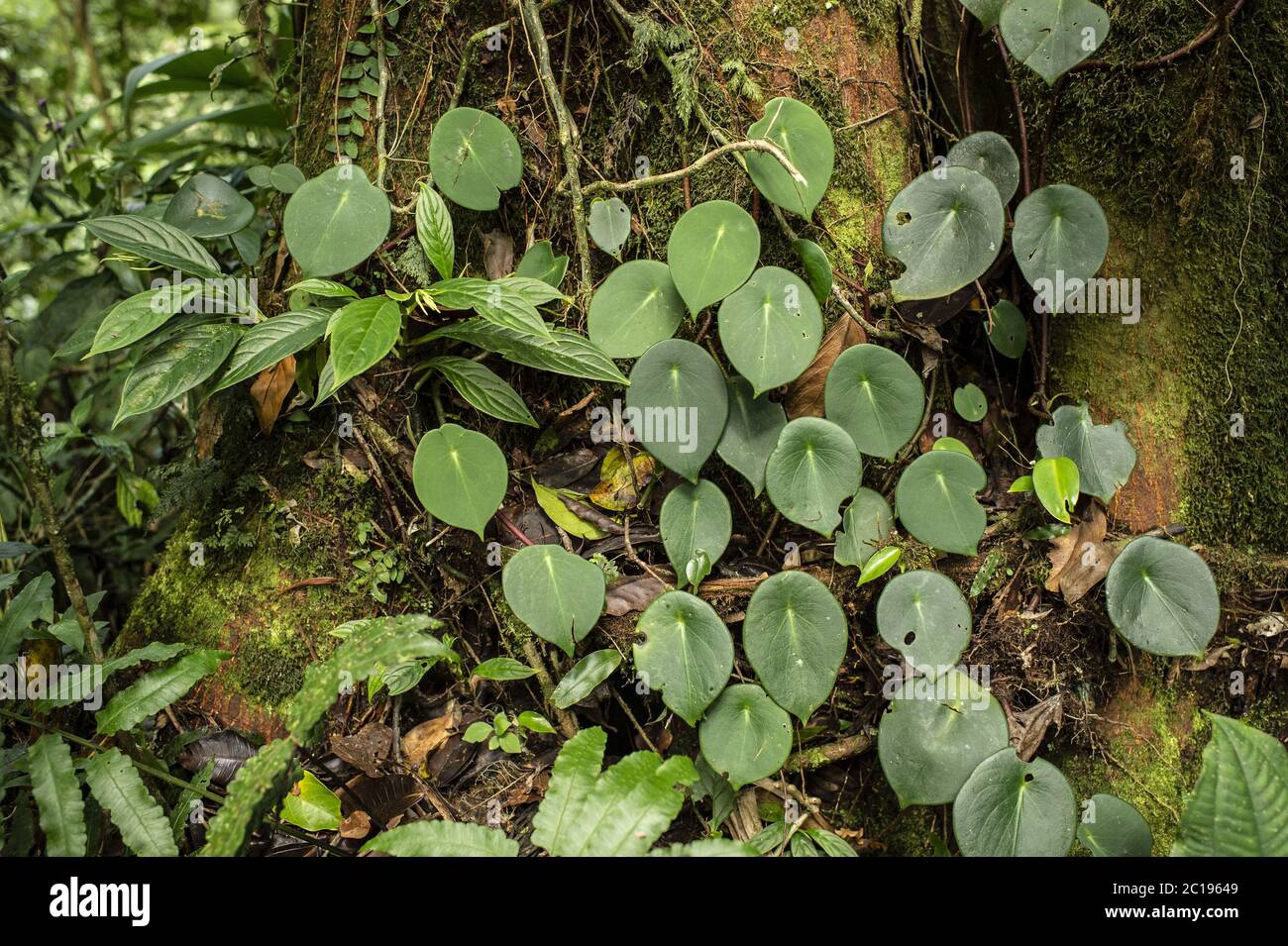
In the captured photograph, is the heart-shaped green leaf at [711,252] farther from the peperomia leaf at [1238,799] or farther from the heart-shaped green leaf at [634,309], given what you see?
the peperomia leaf at [1238,799]

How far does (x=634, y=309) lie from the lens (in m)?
1.68

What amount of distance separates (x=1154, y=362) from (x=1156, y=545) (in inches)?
16.6

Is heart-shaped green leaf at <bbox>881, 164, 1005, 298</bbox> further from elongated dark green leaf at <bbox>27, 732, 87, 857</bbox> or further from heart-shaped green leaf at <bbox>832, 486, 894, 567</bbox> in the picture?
elongated dark green leaf at <bbox>27, 732, 87, 857</bbox>

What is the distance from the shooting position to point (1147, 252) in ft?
5.66

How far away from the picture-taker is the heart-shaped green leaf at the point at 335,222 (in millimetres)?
1661

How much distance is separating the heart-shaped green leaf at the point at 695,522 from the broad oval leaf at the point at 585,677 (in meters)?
0.22

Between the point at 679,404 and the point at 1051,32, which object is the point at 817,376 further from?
the point at 1051,32

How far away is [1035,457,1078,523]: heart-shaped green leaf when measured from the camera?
1.62m

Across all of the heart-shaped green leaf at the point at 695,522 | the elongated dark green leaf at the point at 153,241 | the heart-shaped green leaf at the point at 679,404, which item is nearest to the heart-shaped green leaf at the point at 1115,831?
the heart-shaped green leaf at the point at 695,522

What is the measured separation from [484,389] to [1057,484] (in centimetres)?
120

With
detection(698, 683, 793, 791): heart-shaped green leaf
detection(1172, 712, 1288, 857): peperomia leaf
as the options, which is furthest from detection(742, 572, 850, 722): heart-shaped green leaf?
detection(1172, 712, 1288, 857): peperomia leaf

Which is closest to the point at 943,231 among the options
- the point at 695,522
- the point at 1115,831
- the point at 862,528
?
the point at 862,528

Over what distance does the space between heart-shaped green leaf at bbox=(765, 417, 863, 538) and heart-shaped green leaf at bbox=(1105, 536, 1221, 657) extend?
1.79 ft

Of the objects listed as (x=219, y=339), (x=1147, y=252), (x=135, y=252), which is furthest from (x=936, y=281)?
(x=135, y=252)
